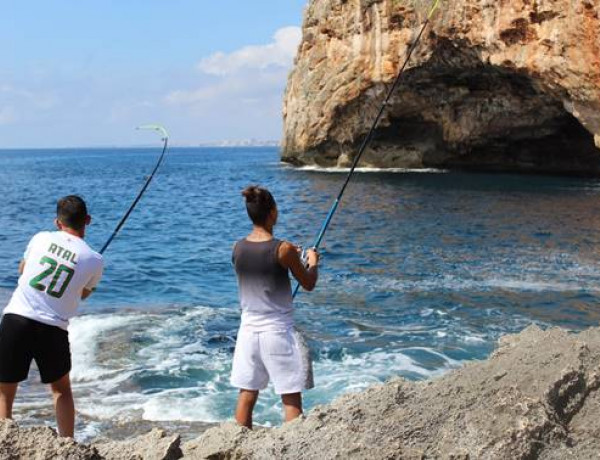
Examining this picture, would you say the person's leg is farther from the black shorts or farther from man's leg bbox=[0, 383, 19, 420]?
man's leg bbox=[0, 383, 19, 420]

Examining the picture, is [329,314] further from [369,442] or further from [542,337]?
[369,442]

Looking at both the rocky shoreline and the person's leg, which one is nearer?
the rocky shoreline

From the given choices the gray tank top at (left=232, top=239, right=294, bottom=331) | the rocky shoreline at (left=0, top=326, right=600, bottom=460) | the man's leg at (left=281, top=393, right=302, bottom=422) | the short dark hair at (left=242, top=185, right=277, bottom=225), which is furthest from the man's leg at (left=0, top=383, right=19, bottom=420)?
the short dark hair at (left=242, top=185, right=277, bottom=225)

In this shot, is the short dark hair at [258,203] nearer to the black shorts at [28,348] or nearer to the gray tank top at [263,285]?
the gray tank top at [263,285]

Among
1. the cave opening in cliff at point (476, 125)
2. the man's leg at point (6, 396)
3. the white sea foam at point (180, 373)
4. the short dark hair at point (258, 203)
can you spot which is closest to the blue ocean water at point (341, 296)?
the white sea foam at point (180, 373)

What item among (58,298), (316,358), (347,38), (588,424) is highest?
(347,38)

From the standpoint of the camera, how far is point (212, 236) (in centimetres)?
2000

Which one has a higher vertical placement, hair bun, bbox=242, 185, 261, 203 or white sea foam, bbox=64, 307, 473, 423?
hair bun, bbox=242, 185, 261, 203

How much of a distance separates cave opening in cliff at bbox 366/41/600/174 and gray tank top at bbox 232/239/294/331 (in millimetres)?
27119

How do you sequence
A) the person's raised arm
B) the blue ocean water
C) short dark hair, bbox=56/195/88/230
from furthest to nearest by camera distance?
the blue ocean water < short dark hair, bbox=56/195/88/230 < the person's raised arm

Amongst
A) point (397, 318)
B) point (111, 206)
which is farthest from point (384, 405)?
point (111, 206)

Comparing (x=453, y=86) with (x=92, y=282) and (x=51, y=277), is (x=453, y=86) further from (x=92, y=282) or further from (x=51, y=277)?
(x=51, y=277)

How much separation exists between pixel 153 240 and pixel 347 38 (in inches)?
819

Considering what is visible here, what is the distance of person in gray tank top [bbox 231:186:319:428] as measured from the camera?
4.07m
